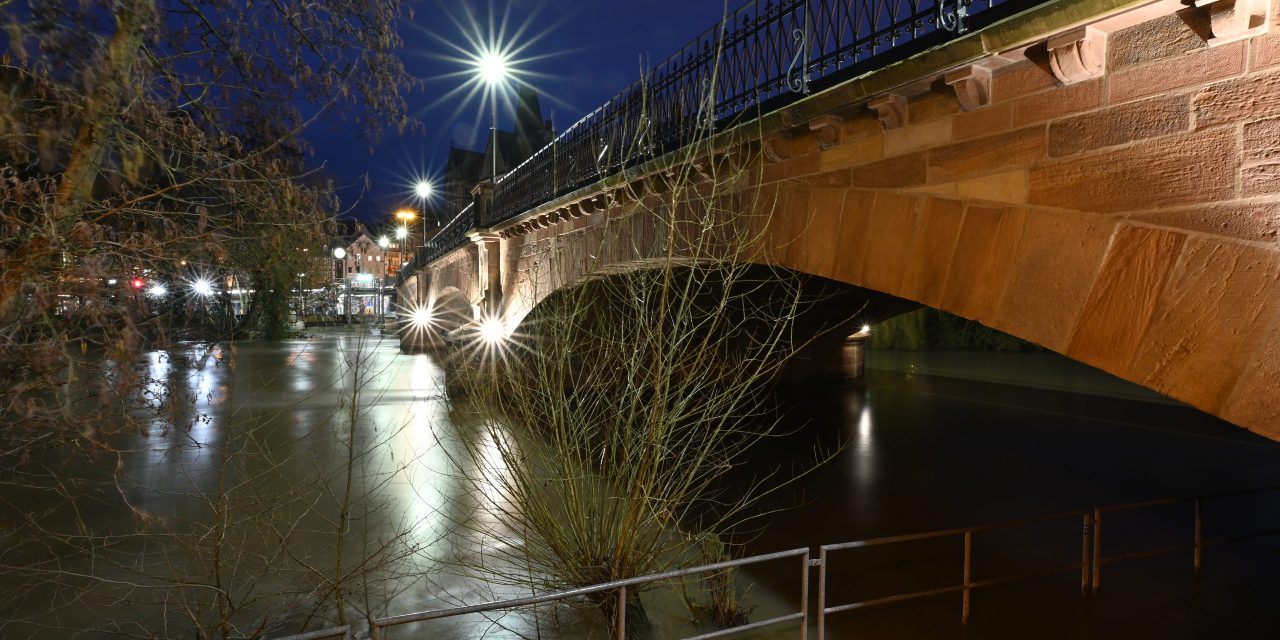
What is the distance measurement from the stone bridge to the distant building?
46052 millimetres

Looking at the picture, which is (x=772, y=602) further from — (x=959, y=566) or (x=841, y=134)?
(x=841, y=134)

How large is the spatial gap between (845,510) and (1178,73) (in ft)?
24.5

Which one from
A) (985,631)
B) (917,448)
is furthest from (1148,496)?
(985,631)

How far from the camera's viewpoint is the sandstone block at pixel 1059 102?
3490 millimetres

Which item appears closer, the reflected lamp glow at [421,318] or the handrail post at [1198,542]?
the handrail post at [1198,542]

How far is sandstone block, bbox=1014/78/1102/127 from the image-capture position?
3.49 m

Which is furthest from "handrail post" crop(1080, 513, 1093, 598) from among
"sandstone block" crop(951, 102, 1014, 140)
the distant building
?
the distant building

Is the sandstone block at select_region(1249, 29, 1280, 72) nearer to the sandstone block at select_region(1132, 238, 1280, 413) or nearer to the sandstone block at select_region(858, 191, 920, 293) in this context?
the sandstone block at select_region(1132, 238, 1280, 413)

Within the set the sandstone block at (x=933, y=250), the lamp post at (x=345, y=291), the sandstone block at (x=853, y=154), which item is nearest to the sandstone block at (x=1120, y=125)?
the sandstone block at (x=933, y=250)

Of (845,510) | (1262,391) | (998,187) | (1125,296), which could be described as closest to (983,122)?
(998,187)

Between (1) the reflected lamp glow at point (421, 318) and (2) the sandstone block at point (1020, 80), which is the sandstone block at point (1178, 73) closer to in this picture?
(2) the sandstone block at point (1020, 80)

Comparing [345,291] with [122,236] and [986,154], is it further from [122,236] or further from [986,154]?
[986,154]

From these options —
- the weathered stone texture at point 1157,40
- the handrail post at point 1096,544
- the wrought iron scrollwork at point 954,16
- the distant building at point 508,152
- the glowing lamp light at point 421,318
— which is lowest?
the handrail post at point 1096,544

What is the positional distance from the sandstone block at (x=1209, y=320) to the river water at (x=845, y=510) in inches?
138
